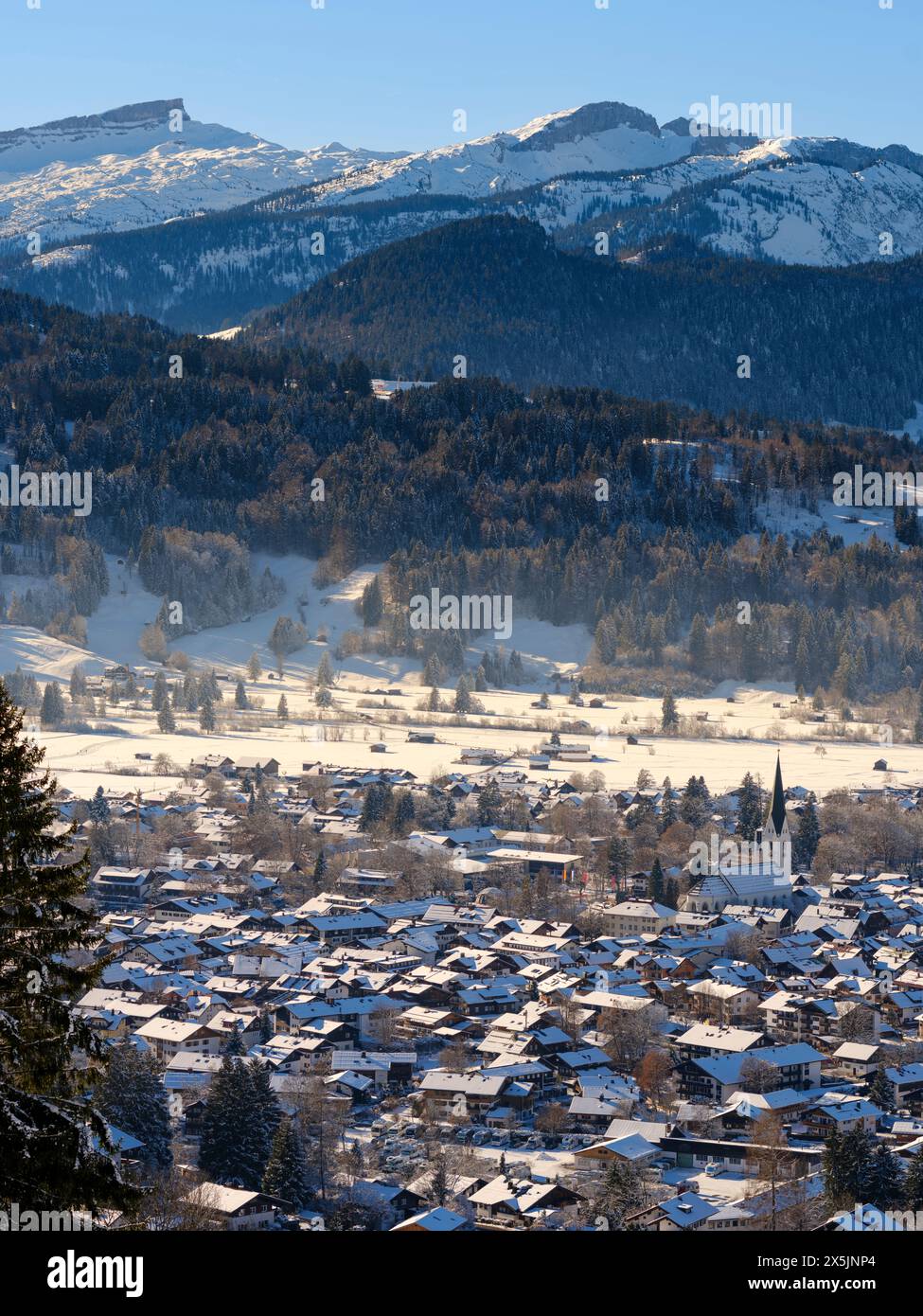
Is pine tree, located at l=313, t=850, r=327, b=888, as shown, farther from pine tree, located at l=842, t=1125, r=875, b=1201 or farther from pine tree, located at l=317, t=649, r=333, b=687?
pine tree, located at l=317, t=649, r=333, b=687

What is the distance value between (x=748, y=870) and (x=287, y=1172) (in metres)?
39.0

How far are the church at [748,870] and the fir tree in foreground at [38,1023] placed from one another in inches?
2115

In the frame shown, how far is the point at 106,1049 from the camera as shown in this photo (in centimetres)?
1364

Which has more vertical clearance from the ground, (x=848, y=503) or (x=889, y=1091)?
(x=848, y=503)

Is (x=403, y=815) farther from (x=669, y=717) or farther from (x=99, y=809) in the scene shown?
(x=669, y=717)

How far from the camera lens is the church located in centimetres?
6744

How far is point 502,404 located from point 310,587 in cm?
3427

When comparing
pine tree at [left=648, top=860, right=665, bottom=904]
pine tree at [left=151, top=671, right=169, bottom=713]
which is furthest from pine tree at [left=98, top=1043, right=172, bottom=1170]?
pine tree at [left=151, top=671, right=169, bottom=713]

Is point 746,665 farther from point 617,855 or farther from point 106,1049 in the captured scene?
point 106,1049

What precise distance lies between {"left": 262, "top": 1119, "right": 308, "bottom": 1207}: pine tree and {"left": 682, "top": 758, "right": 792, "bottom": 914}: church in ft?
105

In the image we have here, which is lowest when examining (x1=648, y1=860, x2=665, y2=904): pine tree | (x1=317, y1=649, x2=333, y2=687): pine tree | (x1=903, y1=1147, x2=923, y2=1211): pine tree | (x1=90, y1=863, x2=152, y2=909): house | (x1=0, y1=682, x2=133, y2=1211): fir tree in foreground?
(x1=90, y1=863, x2=152, y2=909): house

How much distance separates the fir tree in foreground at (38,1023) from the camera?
1284 cm
